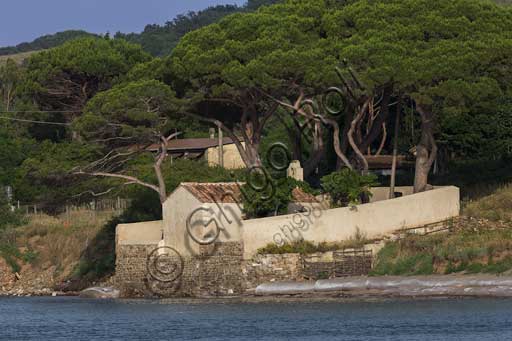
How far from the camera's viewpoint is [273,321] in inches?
1537

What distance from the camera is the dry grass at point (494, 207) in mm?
51375

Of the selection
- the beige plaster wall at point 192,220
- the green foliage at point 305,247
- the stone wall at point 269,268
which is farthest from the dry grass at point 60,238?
the green foliage at point 305,247

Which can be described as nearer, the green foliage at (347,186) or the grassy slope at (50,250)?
the green foliage at (347,186)

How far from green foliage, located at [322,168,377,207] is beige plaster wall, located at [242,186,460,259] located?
4.51 ft

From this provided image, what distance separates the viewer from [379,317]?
38469 mm

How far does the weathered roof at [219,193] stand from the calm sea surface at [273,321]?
14.1 feet

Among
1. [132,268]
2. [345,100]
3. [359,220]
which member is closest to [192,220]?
[132,268]

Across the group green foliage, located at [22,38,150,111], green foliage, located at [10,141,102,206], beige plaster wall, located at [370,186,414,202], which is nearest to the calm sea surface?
green foliage, located at [10,141,102,206]

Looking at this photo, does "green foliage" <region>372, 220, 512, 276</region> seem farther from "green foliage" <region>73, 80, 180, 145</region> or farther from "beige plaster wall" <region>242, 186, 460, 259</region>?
"green foliage" <region>73, 80, 180, 145</region>

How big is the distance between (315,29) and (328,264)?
38.0ft

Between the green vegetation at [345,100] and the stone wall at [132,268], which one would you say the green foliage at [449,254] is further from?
the stone wall at [132,268]

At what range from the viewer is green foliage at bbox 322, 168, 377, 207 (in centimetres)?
5085

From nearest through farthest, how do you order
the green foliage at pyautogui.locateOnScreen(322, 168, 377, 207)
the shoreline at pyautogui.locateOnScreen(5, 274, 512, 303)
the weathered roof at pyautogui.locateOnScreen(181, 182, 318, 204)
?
the shoreline at pyautogui.locateOnScreen(5, 274, 512, 303) → the weathered roof at pyautogui.locateOnScreen(181, 182, 318, 204) → the green foliage at pyautogui.locateOnScreen(322, 168, 377, 207)

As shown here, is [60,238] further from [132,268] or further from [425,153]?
[425,153]
